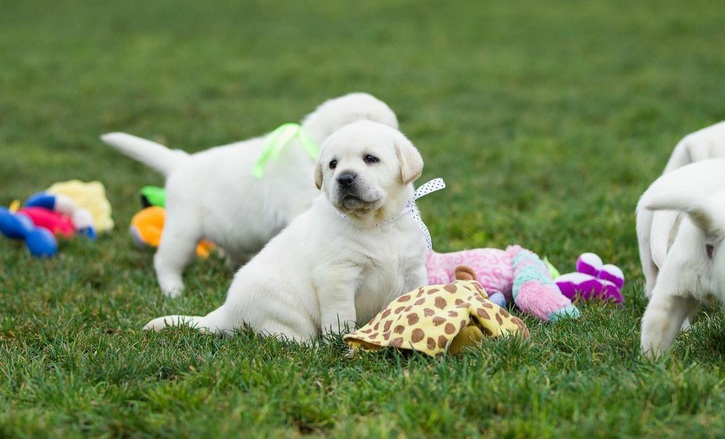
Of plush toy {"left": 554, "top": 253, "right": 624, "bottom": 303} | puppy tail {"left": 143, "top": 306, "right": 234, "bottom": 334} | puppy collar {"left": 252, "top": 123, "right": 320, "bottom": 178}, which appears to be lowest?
puppy tail {"left": 143, "top": 306, "right": 234, "bottom": 334}

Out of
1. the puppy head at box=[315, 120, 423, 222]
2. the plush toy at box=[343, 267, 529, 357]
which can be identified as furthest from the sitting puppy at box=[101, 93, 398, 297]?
the plush toy at box=[343, 267, 529, 357]

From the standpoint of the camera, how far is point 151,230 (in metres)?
5.75

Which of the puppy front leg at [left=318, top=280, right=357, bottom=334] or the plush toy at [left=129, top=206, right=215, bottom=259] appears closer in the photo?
the puppy front leg at [left=318, top=280, right=357, bottom=334]

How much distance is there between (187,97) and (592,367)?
29.2 ft

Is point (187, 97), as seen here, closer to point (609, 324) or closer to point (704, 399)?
point (609, 324)

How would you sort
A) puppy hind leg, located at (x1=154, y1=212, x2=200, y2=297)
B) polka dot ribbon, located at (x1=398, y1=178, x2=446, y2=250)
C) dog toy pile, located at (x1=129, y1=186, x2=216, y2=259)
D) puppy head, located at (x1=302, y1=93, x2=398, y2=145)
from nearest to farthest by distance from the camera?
polka dot ribbon, located at (x1=398, y1=178, x2=446, y2=250) < puppy head, located at (x1=302, y1=93, x2=398, y2=145) < puppy hind leg, located at (x1=154, y1=212, x2=200, y2=297) < dog toy pile, located at (x1=129, y1=186, x2=216, y2=259)

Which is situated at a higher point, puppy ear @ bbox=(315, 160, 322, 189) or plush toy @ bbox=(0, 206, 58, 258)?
puppy ear @ bbox=(315, 160, 322, 189)

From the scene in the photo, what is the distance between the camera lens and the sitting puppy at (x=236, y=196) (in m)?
4.82

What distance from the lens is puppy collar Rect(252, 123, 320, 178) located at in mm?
4750

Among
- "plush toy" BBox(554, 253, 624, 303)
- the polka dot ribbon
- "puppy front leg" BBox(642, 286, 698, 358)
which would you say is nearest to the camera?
"puppy front leg" BBox(642, 286, 698, 358)

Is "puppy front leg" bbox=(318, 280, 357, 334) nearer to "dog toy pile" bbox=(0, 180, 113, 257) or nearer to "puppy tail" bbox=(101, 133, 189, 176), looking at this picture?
"puppy tail" bbox=(101, 133, 189, 176)

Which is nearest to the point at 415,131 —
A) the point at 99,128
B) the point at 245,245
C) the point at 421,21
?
the point at 99,128

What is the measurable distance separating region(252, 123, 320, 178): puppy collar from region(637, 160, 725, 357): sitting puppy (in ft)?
7.23

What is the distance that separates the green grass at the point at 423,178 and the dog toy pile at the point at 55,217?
17 centimetres
